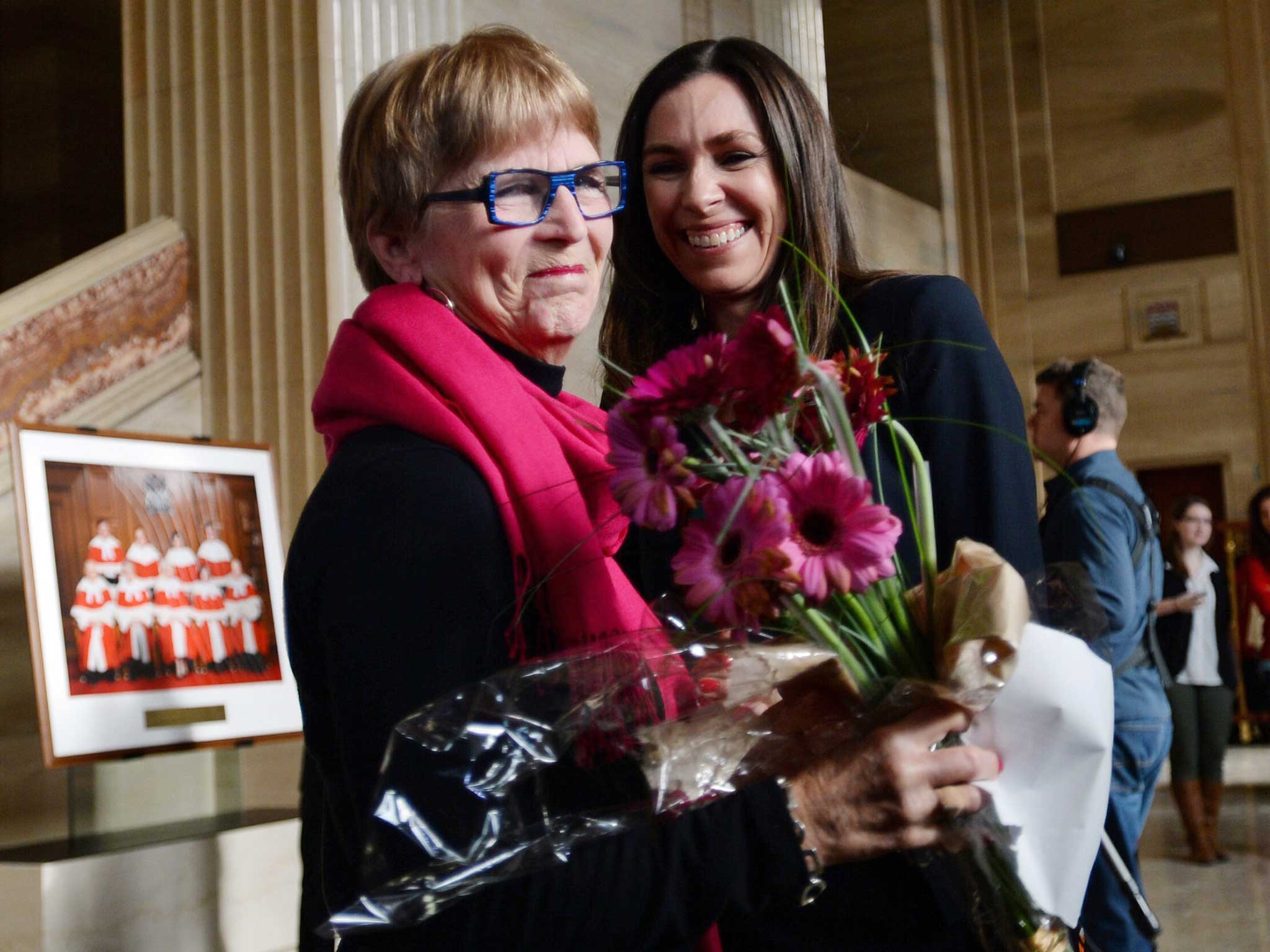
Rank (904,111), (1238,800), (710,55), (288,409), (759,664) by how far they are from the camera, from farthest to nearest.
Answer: (904,111) → (1238,800) → (288,409) → (710,55) → (759,664)

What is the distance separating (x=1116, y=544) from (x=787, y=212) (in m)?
1.73

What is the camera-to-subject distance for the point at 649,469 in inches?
45.0

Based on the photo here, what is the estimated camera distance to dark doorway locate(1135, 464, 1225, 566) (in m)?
13.0

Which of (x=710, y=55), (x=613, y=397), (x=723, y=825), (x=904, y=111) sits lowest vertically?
(x=723, y=825)

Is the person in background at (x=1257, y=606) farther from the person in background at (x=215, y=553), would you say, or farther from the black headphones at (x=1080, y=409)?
the person in background at (x=215, y=553)

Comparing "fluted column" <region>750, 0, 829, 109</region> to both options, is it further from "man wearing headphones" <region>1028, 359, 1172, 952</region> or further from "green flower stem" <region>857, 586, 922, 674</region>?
"green flower stem" <region>857, 586, 922, 674</region>

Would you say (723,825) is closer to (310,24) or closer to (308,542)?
(308,542)

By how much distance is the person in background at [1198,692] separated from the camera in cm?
679

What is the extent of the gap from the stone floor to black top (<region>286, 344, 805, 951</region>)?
184 inches

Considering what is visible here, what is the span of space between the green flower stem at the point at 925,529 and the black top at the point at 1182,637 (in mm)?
5965

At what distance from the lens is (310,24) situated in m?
4.20

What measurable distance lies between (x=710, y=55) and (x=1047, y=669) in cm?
123

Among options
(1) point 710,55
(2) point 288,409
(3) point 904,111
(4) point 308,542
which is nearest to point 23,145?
(3) point 904,111

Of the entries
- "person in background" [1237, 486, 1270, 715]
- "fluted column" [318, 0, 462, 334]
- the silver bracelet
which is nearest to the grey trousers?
"person in background" [1237, 486, 1270, 715]
